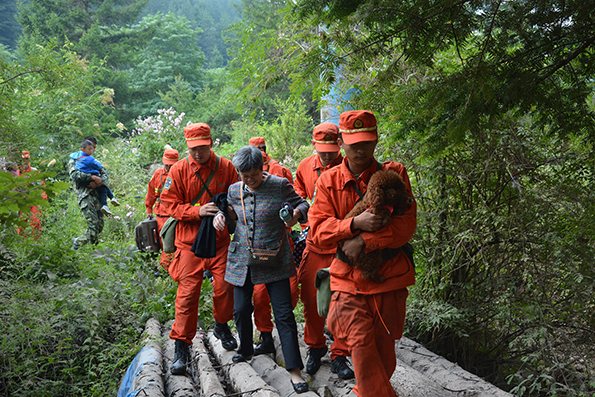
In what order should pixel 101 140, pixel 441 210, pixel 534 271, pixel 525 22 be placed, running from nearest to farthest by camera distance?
pixel 525 22
pixel 534 271
pixel 441 210
pixel 101 140

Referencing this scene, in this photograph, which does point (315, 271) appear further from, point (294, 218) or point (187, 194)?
point (187, 194)

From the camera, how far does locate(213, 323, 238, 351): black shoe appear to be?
474cm

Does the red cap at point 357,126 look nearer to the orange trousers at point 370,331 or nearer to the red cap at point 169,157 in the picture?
the orange trousers at point 370,331

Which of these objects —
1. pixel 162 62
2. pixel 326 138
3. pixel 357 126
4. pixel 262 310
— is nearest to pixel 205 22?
pixel 162 62

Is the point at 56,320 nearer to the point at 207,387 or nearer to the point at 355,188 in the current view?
the point at 207,387

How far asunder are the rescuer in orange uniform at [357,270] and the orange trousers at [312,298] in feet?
3.57

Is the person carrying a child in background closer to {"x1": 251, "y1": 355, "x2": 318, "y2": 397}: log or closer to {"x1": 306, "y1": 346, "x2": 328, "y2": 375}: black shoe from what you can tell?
{"x1": 251, "y1": 355, "x2": 318, "y2": 397}: log

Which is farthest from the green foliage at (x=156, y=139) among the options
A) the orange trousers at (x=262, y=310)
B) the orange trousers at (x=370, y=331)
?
the orange trousers at (x=370, y=331)

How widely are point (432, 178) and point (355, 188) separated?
1974 mm

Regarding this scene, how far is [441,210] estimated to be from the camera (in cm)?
485

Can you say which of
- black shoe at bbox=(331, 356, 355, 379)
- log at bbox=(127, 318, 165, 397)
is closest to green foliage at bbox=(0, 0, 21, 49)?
log at bbox=(127, 318, 165, 397)

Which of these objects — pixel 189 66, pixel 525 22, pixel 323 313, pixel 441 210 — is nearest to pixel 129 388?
pixel 323 313

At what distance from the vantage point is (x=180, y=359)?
4.31 m

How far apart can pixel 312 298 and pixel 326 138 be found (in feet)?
5.29
